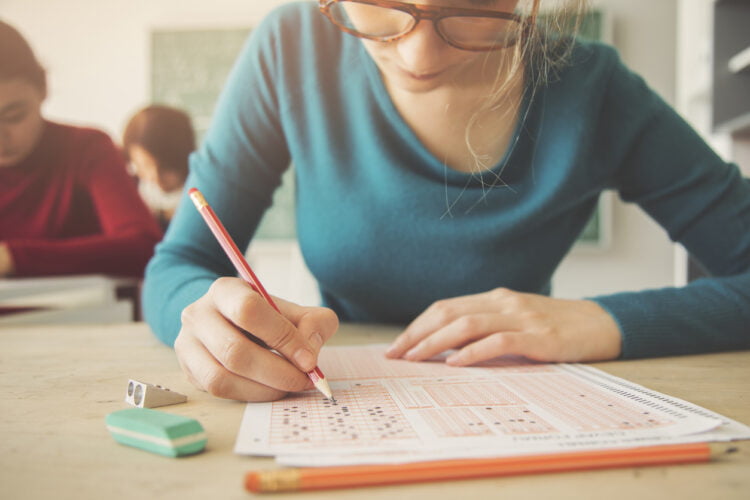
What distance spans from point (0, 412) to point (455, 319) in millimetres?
425

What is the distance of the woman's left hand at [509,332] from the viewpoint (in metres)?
0.57

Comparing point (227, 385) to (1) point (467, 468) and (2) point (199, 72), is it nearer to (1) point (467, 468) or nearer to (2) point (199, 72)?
(1) point (467, 468)

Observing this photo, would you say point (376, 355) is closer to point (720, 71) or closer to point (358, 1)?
point (358, 1)

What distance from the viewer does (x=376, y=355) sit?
62 cm

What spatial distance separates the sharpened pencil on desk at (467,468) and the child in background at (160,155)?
4.64 feet

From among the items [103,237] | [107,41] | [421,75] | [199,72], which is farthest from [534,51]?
[107,41]

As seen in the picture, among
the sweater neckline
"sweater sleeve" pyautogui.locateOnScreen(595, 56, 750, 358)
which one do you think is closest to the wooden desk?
"sweater sleeve" pyautogui.locateOnScreen(595, 56, 750, 358)

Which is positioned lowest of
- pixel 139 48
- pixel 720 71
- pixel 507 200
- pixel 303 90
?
pixel 507 200

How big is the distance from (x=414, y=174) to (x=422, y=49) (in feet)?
0.74

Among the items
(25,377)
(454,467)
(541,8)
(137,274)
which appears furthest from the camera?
(137,274)

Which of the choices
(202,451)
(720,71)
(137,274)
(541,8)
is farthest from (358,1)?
(720,71)

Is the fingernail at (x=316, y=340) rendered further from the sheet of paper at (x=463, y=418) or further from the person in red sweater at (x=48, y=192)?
the person in red sweater at (x=48, y=192)

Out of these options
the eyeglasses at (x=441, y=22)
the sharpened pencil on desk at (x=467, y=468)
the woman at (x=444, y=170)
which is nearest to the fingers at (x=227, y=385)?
the sharpened pencil on desk at (x=467, y=468)

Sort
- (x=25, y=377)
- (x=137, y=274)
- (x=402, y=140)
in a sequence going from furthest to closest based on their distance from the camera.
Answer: (x=137, y=274), (x=402, y=140), (x=25, y=377)
